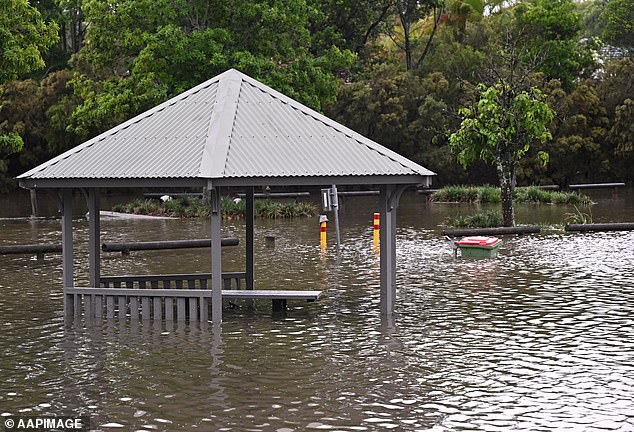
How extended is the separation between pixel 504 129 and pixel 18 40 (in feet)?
49.6

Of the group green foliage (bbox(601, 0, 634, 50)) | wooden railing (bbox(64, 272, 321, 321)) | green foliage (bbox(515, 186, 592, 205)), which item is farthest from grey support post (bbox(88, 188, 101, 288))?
green foliage (bbox(601, 0, 634, 50))

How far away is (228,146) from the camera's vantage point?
649 inches

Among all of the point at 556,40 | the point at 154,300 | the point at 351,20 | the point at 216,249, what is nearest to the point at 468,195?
the point at 351,20

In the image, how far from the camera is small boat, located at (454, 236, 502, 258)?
24.8 m

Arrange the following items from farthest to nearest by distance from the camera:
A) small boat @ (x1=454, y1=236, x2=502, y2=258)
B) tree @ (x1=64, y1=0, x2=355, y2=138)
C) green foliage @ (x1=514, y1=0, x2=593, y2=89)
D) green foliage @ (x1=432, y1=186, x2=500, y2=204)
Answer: green foliage @ (x1=514, y1=0, x2=593, y2=89)
green foliage @ (x1=432, y1=186, x2=500, y2=204)
tree @ (x1=64, y1=0, x2=355, y2=138)
small boat @ (x1=454, y1=236, x2=502, y2=258)

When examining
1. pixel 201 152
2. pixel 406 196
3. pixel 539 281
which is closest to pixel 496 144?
pixel 539 281

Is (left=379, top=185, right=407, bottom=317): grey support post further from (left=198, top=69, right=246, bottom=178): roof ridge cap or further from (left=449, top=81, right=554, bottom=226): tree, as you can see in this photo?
(left=449, top=81, right=554, bottom=226): tree

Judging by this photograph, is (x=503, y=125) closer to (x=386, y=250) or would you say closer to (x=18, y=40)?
(x=18, y=40)

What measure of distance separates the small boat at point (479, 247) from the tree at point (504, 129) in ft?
21.5

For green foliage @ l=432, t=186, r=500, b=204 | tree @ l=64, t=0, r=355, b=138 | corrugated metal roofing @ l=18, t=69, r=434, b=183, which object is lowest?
green foliage @ l=432, t=186, r=500, b=204

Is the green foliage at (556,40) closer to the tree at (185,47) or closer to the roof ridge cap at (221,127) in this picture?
the tree at (185,47)

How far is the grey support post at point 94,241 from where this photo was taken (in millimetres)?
18266

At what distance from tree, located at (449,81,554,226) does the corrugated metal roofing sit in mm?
14633

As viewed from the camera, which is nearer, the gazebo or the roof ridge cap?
the roof ridge cap
